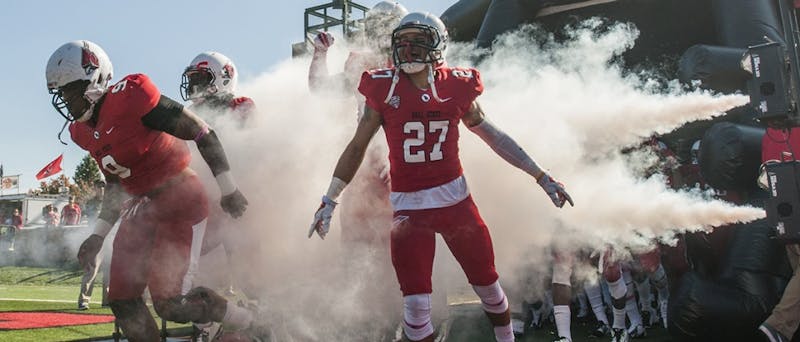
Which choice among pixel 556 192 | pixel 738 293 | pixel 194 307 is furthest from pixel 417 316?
pixel 738 293

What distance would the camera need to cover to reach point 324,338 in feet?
16.8

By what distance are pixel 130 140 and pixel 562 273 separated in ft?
11.1

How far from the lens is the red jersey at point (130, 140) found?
3891mm

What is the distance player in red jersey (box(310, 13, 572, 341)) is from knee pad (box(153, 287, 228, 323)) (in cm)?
111

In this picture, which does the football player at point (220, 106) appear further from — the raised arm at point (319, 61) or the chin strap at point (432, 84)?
the chin strap at point (432, 84)

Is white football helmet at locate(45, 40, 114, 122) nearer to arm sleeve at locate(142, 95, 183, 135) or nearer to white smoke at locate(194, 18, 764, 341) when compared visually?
arm sleeve at locate(142, 95, 183, 135)

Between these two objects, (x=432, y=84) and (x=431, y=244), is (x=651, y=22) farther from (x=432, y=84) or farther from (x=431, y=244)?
(x=431, y=244)

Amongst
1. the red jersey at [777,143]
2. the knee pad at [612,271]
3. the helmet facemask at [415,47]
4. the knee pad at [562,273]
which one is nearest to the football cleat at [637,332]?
the knee pad at [612,271]

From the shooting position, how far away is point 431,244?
3.69 m

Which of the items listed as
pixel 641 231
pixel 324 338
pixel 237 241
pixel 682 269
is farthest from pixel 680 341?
pixel 237 241

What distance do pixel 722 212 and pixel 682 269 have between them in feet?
3.12

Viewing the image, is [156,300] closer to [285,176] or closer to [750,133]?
[285,176]

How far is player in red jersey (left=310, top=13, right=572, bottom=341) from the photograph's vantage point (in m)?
3.65

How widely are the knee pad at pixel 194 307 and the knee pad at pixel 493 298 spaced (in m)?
1.78
